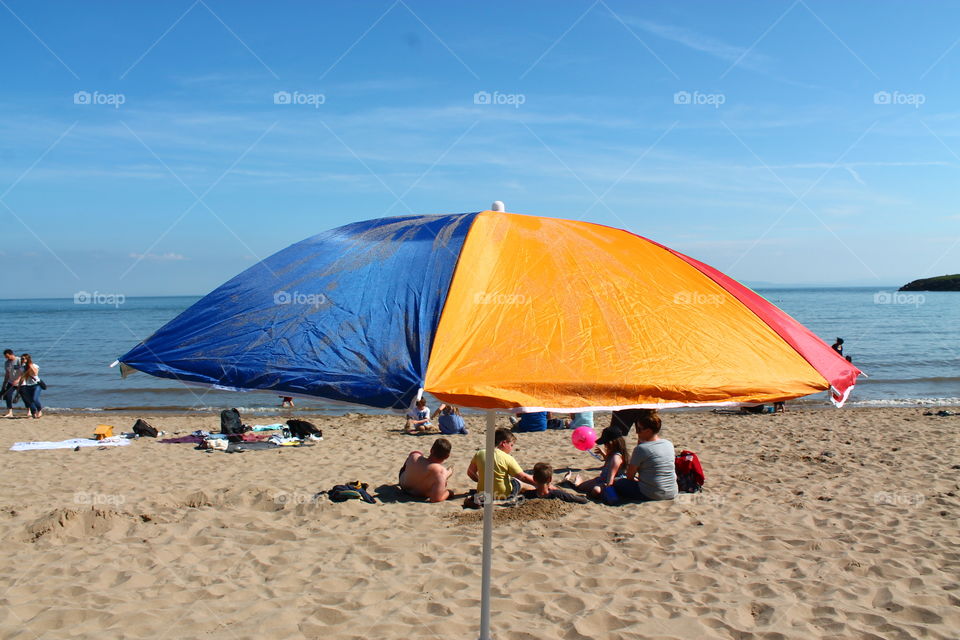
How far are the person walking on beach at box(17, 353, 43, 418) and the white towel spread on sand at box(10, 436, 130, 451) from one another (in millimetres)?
4891

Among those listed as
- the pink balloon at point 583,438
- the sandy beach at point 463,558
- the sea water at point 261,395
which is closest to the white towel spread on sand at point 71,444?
the sea water at point 261,395

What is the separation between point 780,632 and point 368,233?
3.84 meters

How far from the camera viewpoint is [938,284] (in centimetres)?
12612

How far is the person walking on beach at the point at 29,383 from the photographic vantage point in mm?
16344

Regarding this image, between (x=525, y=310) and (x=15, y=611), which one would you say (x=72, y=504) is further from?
(x=525, y=310)

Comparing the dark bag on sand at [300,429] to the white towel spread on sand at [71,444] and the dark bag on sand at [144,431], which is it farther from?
the white towel spread on sand at [71,444]

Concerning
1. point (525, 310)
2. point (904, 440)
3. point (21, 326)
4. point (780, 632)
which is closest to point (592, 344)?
point (525, 310)

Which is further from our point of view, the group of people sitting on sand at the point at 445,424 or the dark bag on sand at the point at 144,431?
the group of people sitting on sand at the point at 445,424

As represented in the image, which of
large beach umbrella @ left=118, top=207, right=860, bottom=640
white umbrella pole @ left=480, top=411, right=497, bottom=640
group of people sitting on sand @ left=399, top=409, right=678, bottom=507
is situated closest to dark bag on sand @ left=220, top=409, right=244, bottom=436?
group of people sitting on sand @ left=399, top=409, right=678, bottom=507

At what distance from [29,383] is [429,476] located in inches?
526

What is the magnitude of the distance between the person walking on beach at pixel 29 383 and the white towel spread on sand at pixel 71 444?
4891mm

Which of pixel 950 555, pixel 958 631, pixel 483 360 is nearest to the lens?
pixel 483 360

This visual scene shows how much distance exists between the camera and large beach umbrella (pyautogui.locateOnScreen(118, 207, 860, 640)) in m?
2.31

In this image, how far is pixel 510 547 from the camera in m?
6.27
